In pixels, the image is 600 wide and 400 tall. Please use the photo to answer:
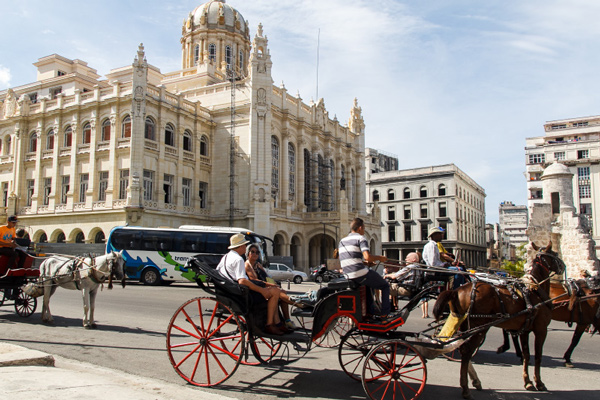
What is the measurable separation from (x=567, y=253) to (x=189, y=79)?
117 feet

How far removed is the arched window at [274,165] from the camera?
4194cm

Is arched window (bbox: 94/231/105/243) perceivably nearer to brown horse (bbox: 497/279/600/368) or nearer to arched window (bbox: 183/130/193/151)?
arched window (bbox: 183/130/193/151)

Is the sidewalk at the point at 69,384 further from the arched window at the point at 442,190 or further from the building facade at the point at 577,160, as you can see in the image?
the arched window at the point at 442,190

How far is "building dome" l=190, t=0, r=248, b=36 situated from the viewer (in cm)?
5088

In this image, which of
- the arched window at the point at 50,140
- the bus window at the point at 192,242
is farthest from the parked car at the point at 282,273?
the arched window at the point at 50,140

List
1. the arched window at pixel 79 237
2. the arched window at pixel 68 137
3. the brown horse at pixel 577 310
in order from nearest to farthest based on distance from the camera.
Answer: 1. the brown horse at pixel 577 310
2. the arched window at pixel 79 237
3. the arched window at pixel 68 137

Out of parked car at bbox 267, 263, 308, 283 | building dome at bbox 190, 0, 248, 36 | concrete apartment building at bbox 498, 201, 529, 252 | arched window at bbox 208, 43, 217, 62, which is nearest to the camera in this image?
parked car at bbox 267, 263, 308, 283

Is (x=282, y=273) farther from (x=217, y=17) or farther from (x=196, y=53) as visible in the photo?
(x=217, y=17)

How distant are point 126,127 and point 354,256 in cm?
3275

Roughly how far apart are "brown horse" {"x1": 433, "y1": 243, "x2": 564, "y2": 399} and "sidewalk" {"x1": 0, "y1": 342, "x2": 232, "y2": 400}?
3.16m

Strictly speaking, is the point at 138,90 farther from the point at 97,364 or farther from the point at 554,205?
the point at 97,364

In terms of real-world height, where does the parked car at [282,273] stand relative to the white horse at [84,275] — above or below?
below

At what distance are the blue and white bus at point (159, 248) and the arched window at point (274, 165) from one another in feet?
54.4

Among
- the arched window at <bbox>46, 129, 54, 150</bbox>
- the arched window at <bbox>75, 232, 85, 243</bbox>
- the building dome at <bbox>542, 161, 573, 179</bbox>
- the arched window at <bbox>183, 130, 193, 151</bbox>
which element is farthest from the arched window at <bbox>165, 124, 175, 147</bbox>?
the building dome at <bbox>542, 161, 573, 179</bbox>
